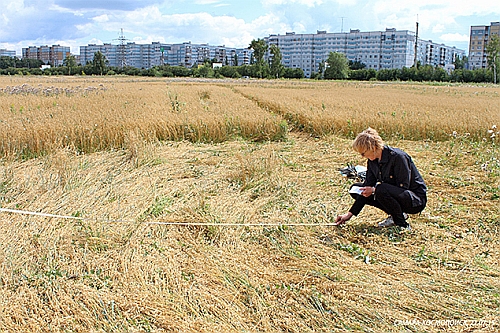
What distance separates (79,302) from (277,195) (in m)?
3.29

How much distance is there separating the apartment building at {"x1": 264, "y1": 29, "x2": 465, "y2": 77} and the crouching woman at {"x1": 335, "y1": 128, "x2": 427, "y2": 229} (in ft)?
411

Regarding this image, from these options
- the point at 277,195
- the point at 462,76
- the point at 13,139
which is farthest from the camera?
the point at 462,76

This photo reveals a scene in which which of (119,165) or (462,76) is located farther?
(462,76)


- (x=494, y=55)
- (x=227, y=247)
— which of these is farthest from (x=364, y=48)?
(x=227, y=247)

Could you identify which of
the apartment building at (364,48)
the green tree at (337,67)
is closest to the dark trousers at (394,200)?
the green tree at (337,67)

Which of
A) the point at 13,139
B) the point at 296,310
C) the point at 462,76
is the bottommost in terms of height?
the point at 296,310

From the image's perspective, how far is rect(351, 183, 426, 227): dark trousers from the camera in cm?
460

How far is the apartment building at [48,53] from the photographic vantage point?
500ft

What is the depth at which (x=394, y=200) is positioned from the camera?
462 centimetres

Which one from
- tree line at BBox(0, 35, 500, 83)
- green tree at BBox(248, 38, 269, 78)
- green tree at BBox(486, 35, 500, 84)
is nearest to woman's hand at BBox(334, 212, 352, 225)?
green tree at BBox(486, 35, 500, 84)

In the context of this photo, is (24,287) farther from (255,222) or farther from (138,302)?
(255,222)

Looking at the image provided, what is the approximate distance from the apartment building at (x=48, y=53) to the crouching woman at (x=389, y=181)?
16477cm

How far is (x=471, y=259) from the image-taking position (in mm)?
4262

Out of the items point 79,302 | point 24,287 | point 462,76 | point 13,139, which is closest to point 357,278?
point 79,302
